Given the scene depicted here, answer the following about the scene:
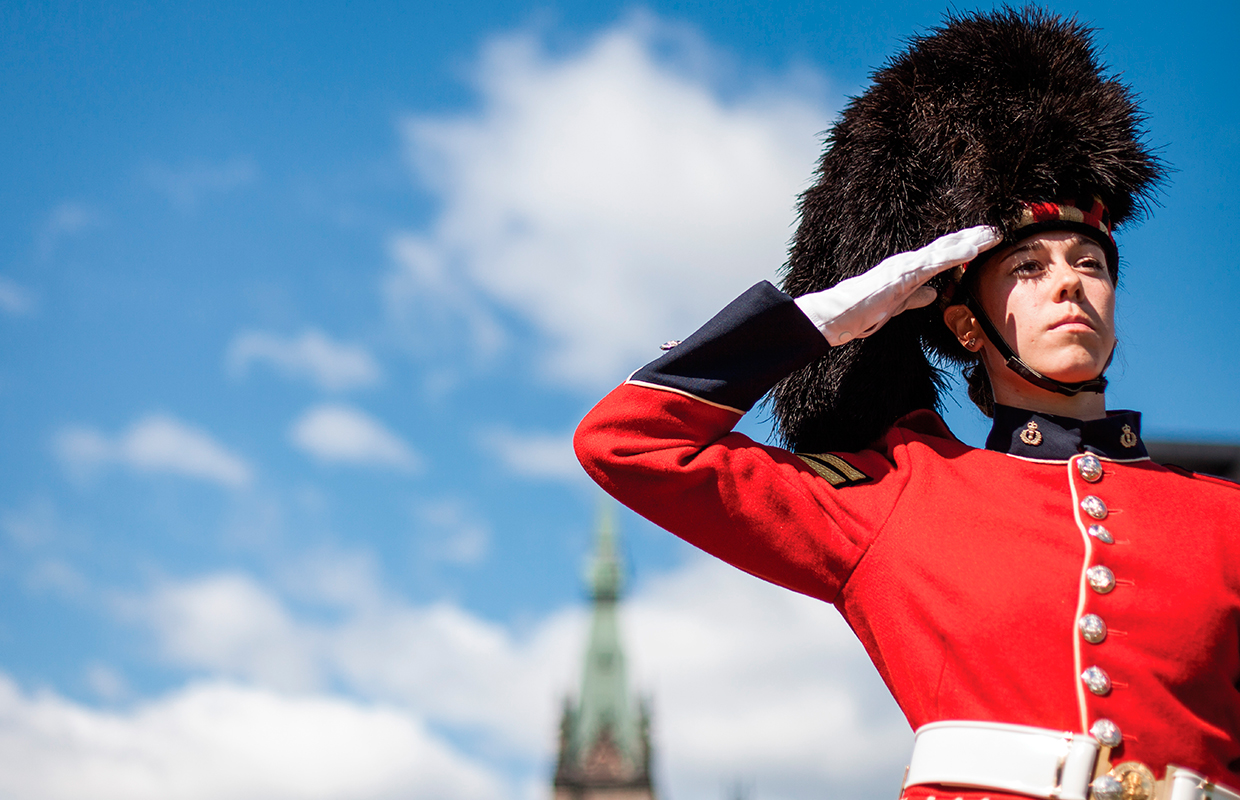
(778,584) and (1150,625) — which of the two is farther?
(778,584)

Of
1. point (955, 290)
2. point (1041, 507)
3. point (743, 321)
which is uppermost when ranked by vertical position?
point (955, 290)

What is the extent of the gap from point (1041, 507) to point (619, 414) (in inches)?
43.2

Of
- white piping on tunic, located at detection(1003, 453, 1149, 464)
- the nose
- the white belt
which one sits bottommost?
the white belt

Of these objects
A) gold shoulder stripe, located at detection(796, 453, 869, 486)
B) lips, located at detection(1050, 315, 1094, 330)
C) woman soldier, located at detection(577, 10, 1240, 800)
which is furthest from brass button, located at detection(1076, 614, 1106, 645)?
lips, located at detection(1050, 315, 1094, 330)

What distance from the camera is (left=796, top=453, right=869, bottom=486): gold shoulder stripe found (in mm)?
3828

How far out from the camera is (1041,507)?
3697 mm

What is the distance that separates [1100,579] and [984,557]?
0.91ft

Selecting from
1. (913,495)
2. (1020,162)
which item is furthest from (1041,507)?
(1020,162)

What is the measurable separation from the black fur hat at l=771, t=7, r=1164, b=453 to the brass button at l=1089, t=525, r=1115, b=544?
859 millimetres

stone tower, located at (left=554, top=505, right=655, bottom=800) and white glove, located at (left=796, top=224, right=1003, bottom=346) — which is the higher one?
stone tower, located at (left=554, top=505, right=655, bottom=800)

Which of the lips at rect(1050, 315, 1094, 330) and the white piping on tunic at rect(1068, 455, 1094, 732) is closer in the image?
the white piping on tunic at rect(1068, 455, 1094, 732)

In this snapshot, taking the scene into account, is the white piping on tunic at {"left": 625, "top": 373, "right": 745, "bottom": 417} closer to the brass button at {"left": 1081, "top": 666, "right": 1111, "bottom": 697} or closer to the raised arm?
the raised arm

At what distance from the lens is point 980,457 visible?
390 cm

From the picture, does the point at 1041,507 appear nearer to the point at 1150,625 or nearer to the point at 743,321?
the point at 1150,625
